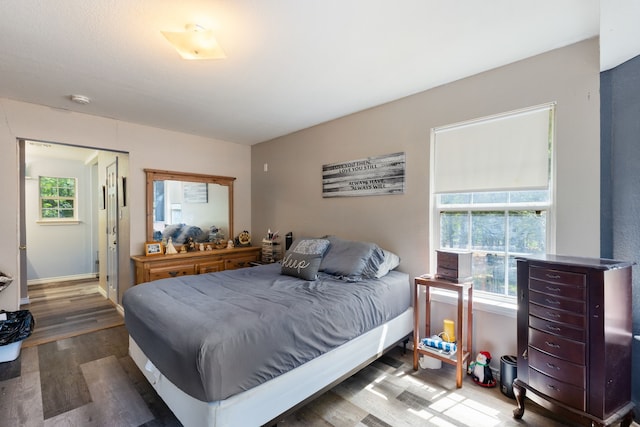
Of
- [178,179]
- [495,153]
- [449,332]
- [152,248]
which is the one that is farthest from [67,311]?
[495,153]

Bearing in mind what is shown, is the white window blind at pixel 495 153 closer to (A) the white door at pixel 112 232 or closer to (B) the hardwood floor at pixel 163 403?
(B) the hardwood floor at pixel 163 403

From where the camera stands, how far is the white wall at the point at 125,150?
3039 mm

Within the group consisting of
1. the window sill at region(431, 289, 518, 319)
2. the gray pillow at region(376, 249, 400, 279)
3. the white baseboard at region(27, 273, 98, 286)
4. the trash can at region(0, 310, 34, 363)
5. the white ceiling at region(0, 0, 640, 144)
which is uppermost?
the white ceiling at region(0, 0, 640, 144)

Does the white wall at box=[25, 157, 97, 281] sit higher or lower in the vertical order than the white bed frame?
higher

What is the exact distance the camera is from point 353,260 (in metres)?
2.83

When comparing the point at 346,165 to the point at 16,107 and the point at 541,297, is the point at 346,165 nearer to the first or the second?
the point at 541,297

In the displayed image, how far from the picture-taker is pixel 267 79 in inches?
101

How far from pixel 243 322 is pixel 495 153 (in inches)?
92.2

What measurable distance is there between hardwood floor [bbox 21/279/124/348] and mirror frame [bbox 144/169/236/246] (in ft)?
3.83

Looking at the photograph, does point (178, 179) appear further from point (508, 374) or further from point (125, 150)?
point (508, 374)

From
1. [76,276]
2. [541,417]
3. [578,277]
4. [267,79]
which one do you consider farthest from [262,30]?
[76,276]

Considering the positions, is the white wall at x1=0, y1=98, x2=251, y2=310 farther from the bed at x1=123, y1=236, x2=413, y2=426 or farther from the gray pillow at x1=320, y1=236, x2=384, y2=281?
Answer: the gray pillow at x1=320, y1=236, x2=384, y2=281

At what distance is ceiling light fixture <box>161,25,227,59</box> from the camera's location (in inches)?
66.7

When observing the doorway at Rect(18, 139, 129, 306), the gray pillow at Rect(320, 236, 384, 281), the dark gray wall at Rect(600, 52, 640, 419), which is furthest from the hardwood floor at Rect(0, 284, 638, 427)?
the doorway at Rect(18, 139, 129, 306)
